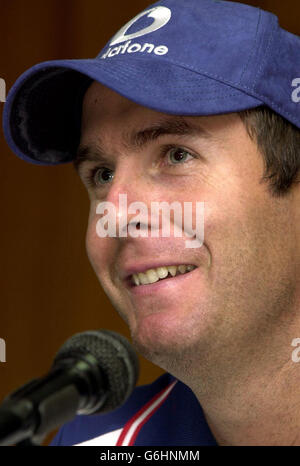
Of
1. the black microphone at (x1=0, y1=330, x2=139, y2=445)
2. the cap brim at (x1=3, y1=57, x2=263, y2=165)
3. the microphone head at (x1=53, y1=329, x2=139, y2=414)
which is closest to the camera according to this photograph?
the black microphone at (x1=0, y1=330, x2=139, y2=445)

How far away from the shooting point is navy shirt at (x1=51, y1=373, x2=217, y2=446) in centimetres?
102

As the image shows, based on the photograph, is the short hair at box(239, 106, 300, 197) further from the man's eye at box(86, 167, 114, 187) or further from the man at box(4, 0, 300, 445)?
the man's eye at box(86, 167, 114, 187)

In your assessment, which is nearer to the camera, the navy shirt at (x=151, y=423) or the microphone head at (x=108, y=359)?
the microphone head at (x=108, y=359)

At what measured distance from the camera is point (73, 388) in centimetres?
60

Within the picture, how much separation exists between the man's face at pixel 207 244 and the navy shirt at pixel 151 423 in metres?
0.20

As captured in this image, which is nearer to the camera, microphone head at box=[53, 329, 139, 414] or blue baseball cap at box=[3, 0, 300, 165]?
microphone head at box=[53, 329, 139, 414]

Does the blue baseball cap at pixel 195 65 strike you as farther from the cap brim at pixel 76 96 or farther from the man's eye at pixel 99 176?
the man's eye at pixel 99 176

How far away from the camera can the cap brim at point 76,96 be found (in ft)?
2.64

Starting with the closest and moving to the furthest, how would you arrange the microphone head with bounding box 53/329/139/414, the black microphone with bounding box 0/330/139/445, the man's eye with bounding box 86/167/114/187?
the black microphone with bounding box 0/330/139/445
the microphone head with bounding box 53/329/139/414
the man's eye with bounding box 86/167/114/187

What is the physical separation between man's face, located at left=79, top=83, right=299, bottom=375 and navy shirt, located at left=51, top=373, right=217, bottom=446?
0.20 metres

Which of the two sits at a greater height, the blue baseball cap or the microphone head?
the blue baseball cap

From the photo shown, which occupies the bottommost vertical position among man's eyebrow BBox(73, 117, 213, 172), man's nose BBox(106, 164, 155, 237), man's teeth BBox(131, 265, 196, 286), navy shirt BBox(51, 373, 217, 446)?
navy shirt BBox(51, 373, 217, 446)

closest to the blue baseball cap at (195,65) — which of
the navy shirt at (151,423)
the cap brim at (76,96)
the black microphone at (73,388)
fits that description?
the cap brim at (76,96)

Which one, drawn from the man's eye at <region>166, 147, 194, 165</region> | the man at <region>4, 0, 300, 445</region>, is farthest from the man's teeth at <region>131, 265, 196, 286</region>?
the man's eye at <region>166, 147, 194, 165</region>
